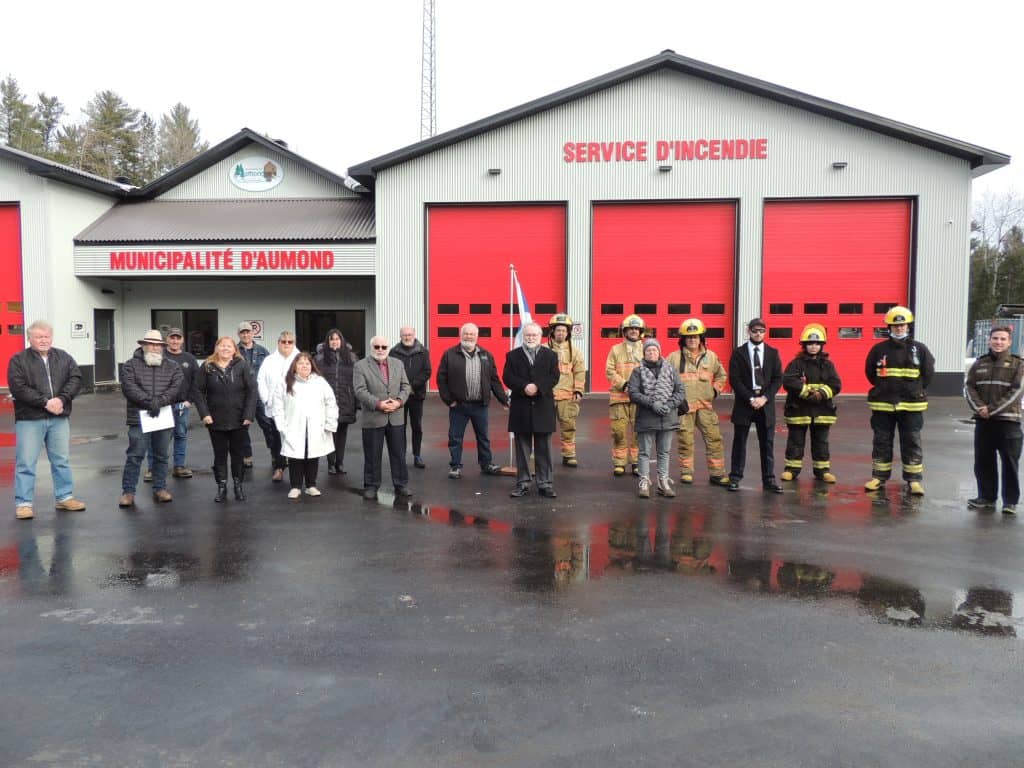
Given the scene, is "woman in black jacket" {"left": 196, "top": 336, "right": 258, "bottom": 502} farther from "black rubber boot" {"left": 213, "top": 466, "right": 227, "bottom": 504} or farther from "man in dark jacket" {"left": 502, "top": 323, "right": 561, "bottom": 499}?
"man in dark jacket" {"left": 502, "top": 323, "right": 561, "bottom": 499}

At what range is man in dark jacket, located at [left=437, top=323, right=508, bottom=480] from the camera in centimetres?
924

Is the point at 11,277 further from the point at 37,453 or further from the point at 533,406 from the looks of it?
the point at 533,406

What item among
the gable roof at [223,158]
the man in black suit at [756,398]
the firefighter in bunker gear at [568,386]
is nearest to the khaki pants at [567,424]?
the firefighter in bunker gear at [568,386]

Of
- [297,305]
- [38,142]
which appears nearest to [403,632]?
[297,305]

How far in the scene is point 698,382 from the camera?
883cm

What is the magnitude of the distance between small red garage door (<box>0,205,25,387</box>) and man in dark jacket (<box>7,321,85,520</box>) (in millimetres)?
15434

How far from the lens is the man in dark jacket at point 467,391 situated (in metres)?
9.24

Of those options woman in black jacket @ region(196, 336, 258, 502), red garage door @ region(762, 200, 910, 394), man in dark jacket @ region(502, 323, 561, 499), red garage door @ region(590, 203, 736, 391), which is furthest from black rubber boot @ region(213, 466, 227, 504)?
red garage door @ region(762, 200, 910, 394)

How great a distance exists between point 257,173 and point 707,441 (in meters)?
18.8

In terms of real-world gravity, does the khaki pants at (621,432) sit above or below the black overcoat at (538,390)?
below

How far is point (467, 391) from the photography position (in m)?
9.30

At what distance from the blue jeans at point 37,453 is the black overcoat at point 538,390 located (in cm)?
458

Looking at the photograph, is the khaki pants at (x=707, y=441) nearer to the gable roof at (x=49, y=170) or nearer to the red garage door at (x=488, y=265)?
the red garage door at (x=488, y=265)

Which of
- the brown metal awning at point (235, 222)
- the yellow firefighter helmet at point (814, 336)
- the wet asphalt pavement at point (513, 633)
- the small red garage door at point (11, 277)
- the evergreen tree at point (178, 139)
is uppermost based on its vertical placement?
the evergreen tree at point (178, 139)
